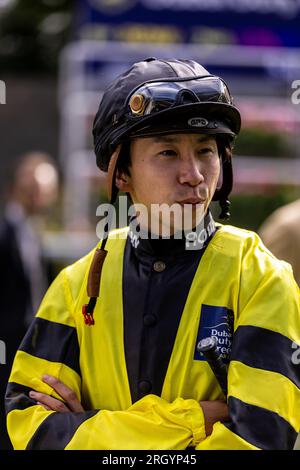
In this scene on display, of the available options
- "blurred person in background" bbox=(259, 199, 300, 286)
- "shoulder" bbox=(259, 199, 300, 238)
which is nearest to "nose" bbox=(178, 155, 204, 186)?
"blurred person in background" bbox=(259, 199, 300, 286)

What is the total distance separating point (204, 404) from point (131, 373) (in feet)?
0.74

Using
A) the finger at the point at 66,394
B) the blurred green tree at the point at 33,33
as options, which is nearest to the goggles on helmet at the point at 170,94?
the finger at the point at 66,394

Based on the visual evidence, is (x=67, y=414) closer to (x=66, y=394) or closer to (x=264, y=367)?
(x=66, y=394)

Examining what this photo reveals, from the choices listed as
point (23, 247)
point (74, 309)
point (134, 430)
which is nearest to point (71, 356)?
point (74, 309)

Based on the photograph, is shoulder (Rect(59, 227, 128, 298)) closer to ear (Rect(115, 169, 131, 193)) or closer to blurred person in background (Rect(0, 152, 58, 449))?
ear (Rect(115, 169, 131, 193))

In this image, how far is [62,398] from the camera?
2.46m

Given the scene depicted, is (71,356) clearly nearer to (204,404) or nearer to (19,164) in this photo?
(204,404)

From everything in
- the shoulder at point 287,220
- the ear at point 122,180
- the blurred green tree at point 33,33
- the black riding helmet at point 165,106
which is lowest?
the shoulder at point 287,220

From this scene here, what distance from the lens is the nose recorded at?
7.79 feet

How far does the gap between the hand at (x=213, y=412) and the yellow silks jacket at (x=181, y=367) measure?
0.02 m

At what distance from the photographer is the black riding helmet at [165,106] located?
235 centimetres

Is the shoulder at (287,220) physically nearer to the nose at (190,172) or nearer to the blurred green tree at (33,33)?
the nose at (190,172)

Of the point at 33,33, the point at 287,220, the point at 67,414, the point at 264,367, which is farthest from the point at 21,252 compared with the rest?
the point at 33,33

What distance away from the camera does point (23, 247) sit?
19.1 feet
